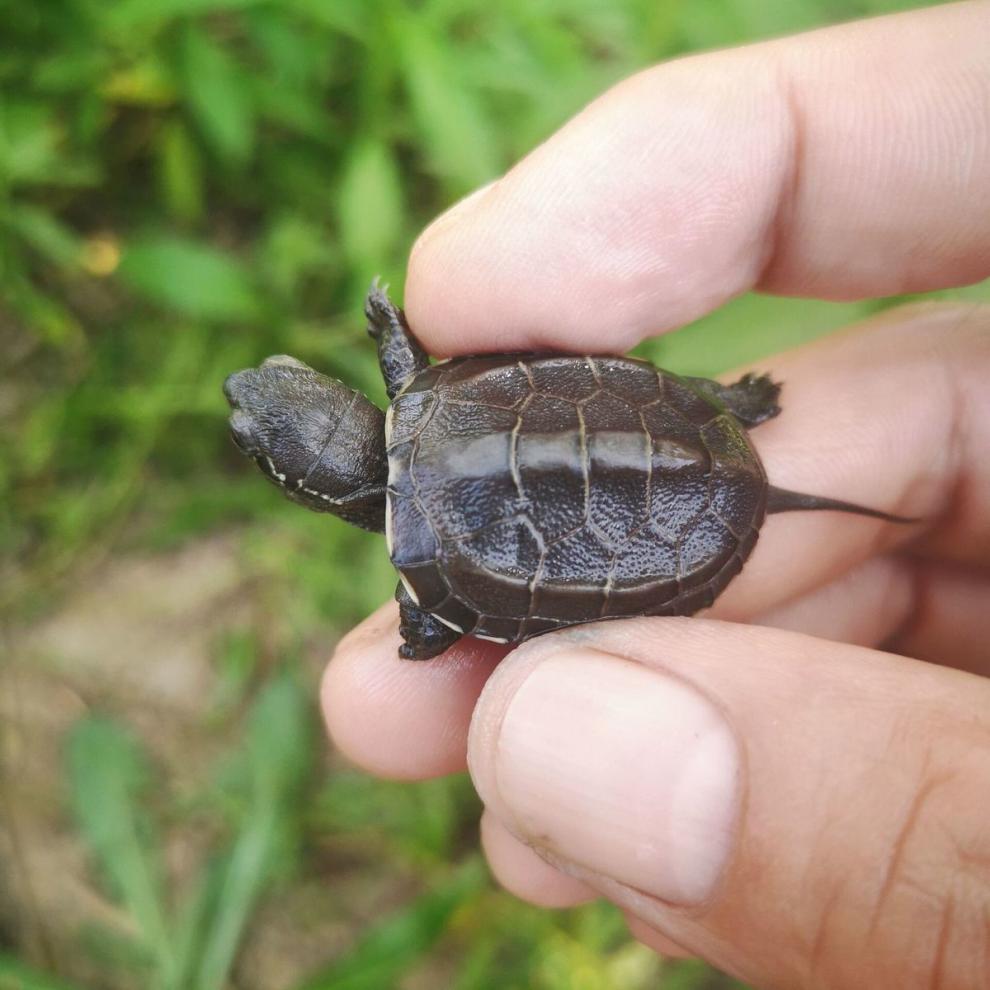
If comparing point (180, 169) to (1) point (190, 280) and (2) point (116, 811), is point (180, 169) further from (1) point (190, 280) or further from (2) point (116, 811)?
(2) point (116, 811)

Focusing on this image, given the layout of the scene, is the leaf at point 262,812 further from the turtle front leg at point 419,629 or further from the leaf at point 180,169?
the leaf at point 180,169

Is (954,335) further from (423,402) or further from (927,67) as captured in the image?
(423,402)

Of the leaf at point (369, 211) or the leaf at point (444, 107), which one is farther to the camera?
the leaf at point (369, 211)

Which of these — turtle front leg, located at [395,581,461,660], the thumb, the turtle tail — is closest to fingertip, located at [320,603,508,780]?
turtle front leg, located at [395,581,461,660]

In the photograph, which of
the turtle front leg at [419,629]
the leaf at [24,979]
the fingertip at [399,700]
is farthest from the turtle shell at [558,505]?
the leaf at [24,979]

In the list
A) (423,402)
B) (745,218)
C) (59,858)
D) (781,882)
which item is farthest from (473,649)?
(59,858)
